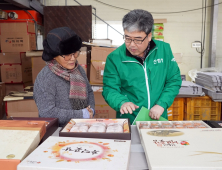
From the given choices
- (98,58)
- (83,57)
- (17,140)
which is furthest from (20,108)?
(17,140)

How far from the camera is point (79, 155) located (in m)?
0.65

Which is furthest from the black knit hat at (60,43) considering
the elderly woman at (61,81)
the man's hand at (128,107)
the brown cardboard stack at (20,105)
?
the brown cardboard stack at (20,105)

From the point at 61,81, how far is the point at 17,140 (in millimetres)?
696

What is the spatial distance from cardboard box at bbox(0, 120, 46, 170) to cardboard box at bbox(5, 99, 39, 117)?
6.37ft

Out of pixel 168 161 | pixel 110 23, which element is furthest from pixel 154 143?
pixel 110 23

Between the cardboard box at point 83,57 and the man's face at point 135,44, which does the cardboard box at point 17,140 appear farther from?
the cardboard box at point 83,57

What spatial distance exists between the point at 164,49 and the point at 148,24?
0.98 feet

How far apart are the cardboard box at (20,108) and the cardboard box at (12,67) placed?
1280 millimetres

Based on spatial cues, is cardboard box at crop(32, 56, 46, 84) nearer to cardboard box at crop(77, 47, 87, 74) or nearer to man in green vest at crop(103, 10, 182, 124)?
cardboard box at crop(77, 47, 87, 74)

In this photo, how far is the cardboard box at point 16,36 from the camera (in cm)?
375

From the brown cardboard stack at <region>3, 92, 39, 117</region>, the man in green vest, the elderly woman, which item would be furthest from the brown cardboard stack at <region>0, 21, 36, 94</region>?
the man in green vest

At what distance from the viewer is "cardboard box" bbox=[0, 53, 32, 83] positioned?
12.5 feet

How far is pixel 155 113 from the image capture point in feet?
4.13

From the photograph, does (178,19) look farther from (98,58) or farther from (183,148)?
(183,148)
